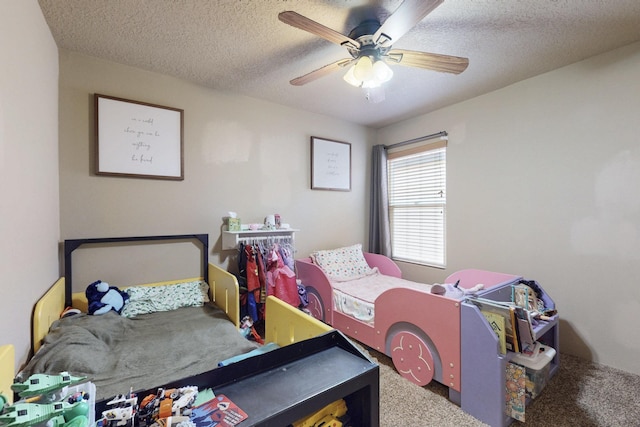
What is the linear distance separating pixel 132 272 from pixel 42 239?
68 centimetres

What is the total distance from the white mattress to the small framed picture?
44.1 inches

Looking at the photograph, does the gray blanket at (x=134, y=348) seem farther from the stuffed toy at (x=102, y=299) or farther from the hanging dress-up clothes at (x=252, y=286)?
the hanging dress-up clothes at (x=252, y=286)

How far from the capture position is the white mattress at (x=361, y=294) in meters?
2.17

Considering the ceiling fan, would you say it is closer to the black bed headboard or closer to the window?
the window

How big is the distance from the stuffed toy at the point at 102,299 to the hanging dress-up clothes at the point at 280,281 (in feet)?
3.49

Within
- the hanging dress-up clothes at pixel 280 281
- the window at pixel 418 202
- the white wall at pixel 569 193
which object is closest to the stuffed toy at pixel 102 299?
the hanging dress-up clothes at pixel 280 281

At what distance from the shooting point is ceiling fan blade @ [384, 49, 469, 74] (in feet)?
4.96

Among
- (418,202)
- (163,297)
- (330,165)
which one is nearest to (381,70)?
(330,165)

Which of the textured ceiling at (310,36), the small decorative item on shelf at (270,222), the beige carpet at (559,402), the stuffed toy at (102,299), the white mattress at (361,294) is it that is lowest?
the beige carpet at (559,402)

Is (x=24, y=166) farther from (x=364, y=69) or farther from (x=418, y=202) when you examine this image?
(x=418, y=202)

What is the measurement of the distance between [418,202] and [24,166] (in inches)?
124

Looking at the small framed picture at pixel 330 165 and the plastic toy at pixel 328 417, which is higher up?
the small framed picture at pixel 330 165

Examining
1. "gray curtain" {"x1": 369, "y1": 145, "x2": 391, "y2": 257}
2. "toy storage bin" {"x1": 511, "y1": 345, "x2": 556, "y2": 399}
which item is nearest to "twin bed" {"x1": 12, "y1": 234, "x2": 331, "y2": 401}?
"toy storage bin" {"x1": 511, "y1": 345, "x2": 556, "y2": 399}

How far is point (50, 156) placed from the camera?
1648mm
